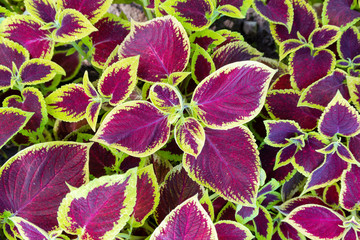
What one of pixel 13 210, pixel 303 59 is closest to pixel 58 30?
pixel 13 210

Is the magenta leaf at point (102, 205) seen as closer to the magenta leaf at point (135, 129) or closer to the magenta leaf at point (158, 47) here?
the magenta leaf at point (135, 129)

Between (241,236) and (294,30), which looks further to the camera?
(294,30)

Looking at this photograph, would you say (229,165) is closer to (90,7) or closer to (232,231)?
(232,231)

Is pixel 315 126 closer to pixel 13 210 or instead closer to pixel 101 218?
pixel 101 218

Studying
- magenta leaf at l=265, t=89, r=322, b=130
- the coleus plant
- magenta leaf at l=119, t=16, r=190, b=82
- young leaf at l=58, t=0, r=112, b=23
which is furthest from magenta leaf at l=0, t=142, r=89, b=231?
magenta leaf at l=265, t=89, r=322, b=130

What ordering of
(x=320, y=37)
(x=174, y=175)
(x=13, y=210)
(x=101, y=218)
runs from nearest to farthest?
(x=101, y=218) → (x=13, y=210) → (x=174, y=175) → (x=320, y=37)

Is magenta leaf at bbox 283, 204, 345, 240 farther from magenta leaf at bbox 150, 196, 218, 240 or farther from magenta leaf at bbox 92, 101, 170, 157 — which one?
magenta leaf at bbox 92, 101, 170, 157

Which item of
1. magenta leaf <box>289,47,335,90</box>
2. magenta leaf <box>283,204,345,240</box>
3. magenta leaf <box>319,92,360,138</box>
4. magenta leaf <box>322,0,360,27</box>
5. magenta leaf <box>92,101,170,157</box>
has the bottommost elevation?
magenta leaf <box>283,204,345,240</box>
